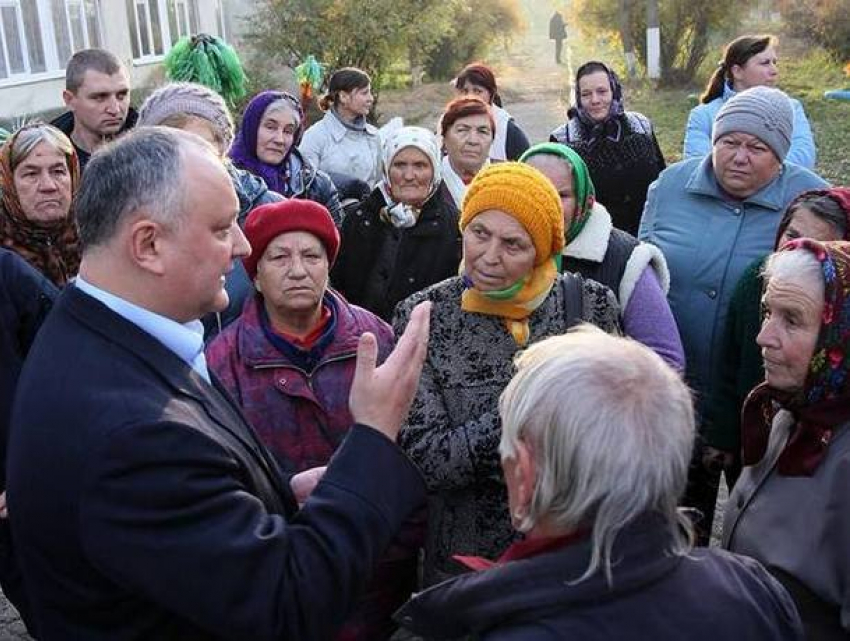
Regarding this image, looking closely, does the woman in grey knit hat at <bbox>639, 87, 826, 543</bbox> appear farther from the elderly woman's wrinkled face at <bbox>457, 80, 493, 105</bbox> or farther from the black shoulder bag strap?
the elderly woman's wrinkled face at <bbox>457, 80, 493, 105</bbox>

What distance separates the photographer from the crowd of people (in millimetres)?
1467

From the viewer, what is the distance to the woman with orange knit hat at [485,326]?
257cm

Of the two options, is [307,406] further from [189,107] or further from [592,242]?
[189,107]

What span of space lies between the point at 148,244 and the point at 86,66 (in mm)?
3312

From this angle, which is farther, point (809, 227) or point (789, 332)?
point (809, 227)

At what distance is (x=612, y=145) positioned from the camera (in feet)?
16.1

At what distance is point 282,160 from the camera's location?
4.57 metres

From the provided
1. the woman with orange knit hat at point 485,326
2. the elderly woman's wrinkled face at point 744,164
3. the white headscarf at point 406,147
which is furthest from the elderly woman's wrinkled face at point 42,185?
the elderly woman's wrinkled face at point 744,164

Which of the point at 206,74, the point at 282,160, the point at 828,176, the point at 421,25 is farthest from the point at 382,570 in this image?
the point at 421,25

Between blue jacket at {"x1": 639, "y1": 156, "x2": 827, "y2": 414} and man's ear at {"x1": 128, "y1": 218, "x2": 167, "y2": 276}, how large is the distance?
229 centimetres

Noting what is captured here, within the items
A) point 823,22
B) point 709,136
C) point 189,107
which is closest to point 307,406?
point 189,107

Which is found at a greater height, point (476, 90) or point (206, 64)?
point (206, 64)

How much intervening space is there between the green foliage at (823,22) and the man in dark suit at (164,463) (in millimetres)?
23435

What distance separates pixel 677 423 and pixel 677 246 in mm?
2088
